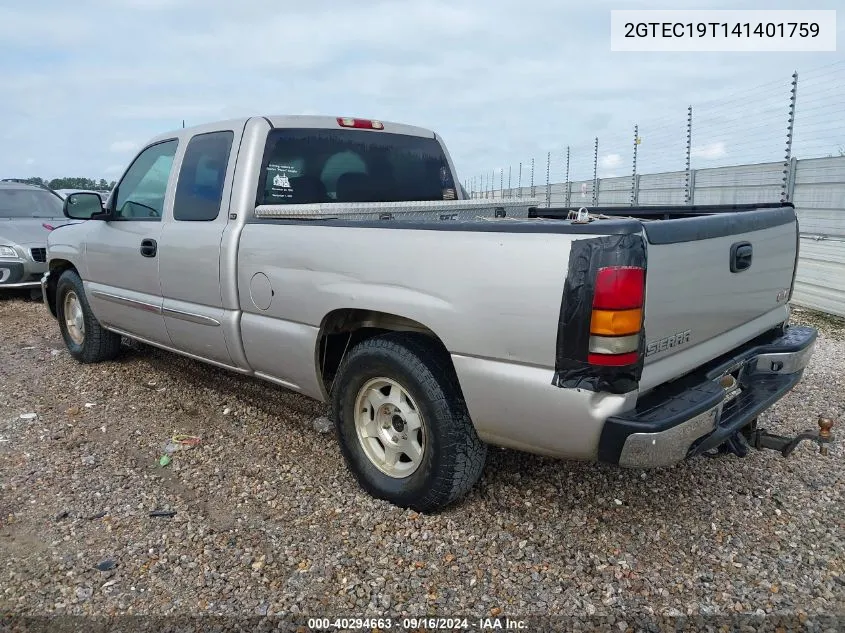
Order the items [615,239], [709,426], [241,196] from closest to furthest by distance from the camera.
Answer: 1. [615,239]
2. [709,426]
3. [241,196]

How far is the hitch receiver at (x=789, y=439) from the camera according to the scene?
2924mm

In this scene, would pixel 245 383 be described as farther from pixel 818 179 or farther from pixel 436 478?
pixel 818 179

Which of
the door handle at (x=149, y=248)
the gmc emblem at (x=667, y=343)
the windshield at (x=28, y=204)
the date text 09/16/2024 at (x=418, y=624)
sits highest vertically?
the windshield at (x=28, y=204)

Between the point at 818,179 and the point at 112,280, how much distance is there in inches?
312

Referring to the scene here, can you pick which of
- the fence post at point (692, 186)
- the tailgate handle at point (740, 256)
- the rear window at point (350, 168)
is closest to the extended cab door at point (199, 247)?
the rear window at point (350, 168)

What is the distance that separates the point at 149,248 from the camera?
432 centimetres

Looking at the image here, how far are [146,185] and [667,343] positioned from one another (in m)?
3.86

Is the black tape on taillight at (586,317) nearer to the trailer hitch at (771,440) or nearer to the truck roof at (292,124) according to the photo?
the trailer hitch at (771,440)

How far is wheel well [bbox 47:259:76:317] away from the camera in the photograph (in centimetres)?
578

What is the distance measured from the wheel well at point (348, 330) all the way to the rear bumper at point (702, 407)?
907 millimetres

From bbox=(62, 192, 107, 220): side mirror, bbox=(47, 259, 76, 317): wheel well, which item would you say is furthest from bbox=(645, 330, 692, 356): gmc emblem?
bbox=(47, 259, 76, 317): wheel well

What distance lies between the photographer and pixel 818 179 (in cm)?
775

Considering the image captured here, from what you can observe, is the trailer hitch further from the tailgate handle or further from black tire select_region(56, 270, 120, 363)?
black tire select_region(56, 270, 120, 363)

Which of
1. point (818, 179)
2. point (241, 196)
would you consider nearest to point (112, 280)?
point (241, 196)
